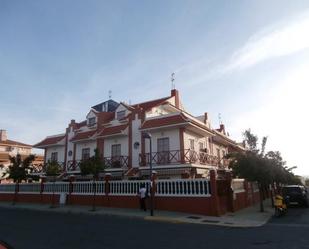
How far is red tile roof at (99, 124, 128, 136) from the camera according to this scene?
1062 inches

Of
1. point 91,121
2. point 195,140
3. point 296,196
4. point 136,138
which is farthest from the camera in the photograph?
point 91,121

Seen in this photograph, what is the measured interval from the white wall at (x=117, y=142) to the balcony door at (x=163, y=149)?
11.3 ft

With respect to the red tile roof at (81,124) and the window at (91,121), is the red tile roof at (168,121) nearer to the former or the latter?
the window at (91,121)

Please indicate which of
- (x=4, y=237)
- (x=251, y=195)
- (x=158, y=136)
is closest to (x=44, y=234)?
(x=4, y=237)

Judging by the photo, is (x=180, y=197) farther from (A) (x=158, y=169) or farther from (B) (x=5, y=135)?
(B) (x=5, y=135)

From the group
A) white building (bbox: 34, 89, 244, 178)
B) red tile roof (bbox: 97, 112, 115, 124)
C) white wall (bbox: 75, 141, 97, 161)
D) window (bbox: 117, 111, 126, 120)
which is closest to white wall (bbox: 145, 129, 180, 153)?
white building (bbox: 34, 89, 244, 178)

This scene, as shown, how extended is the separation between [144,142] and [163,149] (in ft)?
6.35

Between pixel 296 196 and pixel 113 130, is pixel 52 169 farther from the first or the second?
pixel 296 196

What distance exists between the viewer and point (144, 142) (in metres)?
25.7

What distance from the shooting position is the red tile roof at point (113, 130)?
88.5ft

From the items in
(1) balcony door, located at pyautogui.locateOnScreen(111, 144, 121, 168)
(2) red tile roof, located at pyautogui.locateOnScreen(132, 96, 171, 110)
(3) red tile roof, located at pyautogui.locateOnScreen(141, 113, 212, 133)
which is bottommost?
(1) balcony door, located at pyautogui.locateOnScreen(111, 144, 121, 168)

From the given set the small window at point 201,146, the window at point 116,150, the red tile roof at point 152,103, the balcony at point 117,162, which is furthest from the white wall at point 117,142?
the small window at point 201,146

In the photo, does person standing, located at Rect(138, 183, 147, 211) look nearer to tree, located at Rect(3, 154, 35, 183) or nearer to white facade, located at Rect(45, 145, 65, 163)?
tree, located at Rect(3, 154, 35, 183)

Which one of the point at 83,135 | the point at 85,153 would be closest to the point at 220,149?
the point at 85,153
